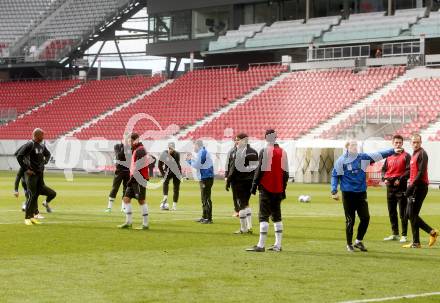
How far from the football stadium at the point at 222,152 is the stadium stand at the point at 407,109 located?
0.41ft

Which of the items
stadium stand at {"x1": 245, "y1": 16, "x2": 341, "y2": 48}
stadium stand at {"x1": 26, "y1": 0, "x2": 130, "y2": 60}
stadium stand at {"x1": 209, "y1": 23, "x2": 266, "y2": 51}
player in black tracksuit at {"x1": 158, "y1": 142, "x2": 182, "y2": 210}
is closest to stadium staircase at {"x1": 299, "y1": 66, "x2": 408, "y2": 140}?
stadium stand at {"x1": 245, "y1": 16, "x2": 341, "y2": 48}

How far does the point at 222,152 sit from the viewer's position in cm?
5100

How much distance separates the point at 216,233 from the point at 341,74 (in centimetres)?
3804

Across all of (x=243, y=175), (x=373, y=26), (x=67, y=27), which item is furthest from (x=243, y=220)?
(x=67, y=27)

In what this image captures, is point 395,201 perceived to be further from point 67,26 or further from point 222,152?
point 67,26

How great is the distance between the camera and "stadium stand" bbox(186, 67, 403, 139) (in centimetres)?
5300

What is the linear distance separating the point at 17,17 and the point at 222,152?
34.8 metres

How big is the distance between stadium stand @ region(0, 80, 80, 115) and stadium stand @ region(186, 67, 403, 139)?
20181mm

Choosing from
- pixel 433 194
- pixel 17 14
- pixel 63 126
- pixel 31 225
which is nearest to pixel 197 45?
pixel 63 126

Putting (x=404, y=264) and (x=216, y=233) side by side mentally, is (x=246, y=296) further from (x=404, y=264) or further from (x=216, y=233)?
(x=216, y=233)

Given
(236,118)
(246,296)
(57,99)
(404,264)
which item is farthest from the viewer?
(57,99)

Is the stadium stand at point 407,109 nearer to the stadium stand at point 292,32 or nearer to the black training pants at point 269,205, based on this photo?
the stadium stand at point 292,32

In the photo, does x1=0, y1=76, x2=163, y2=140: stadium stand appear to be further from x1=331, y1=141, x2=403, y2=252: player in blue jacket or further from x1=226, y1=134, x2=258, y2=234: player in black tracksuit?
x1=331, y1=141, x2=403, y2=252: player in blue jacket

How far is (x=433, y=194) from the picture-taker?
3812 centimetres
